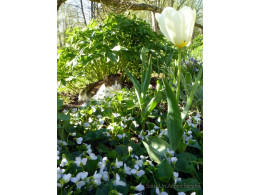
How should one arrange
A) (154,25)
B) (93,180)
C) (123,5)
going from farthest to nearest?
(123,5) → (154,25) → (93,180)

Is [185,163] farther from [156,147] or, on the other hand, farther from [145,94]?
[145,94]

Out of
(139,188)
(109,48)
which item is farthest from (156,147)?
(109,48)

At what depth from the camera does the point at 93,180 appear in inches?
20.7

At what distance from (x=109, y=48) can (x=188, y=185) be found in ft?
2.65

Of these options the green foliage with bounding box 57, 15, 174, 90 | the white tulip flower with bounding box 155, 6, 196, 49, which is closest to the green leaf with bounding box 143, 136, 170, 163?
the white tulip flower with bounding box 155, 6, 196, 49

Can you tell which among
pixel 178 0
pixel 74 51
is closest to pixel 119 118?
pixel 178 0

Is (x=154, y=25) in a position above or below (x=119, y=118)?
above

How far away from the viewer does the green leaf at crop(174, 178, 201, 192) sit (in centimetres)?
55

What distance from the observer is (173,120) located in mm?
629

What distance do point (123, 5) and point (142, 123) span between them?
645 millimetres

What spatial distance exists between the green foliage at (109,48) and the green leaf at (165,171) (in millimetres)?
589

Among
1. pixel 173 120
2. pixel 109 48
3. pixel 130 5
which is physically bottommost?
pixel 173 120
